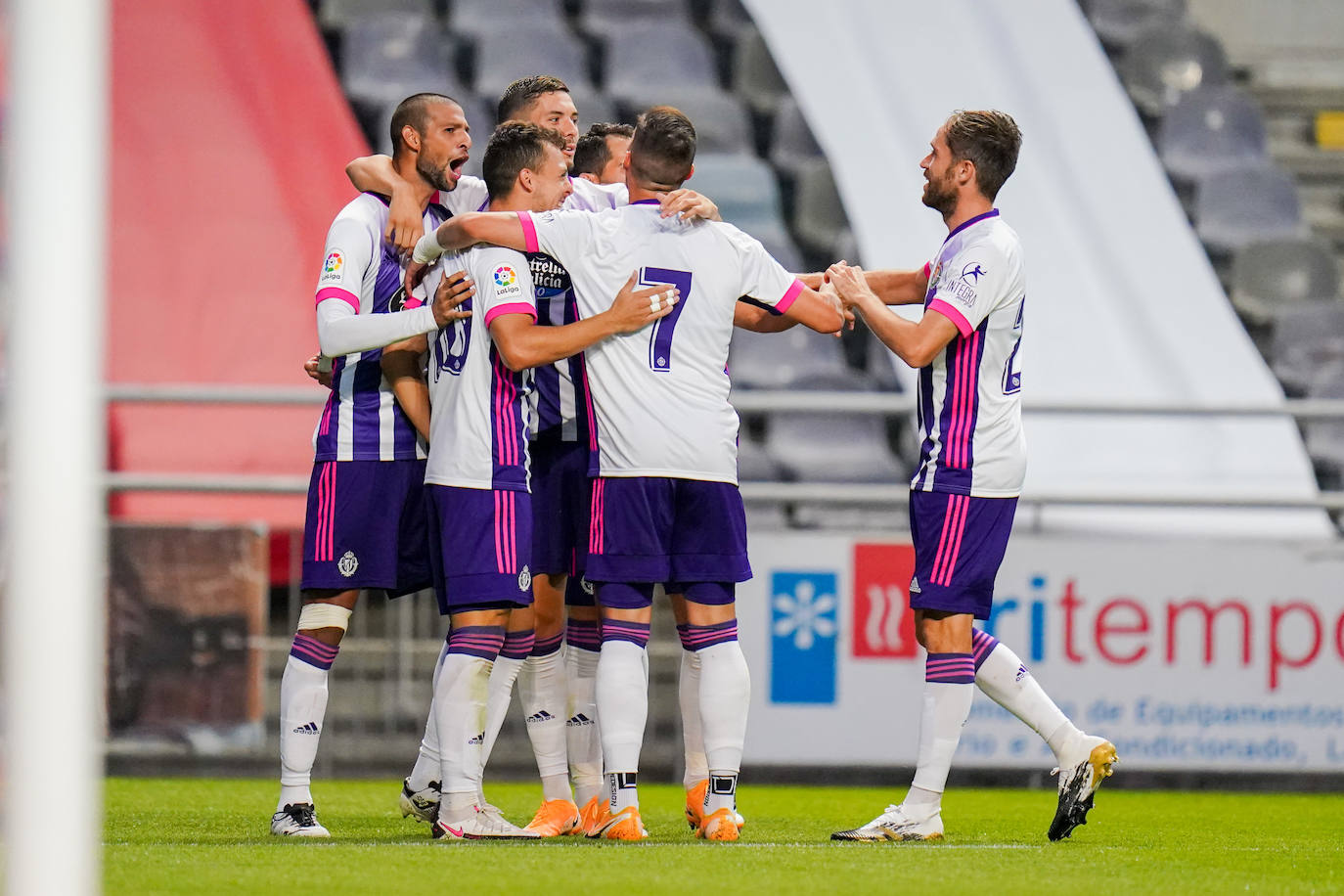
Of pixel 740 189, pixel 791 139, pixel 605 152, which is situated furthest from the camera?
pixel 791 139

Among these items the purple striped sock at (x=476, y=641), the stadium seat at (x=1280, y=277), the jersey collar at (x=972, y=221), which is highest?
the stadium seat at (x=1280, y=277)

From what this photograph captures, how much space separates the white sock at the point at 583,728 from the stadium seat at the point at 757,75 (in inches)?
321

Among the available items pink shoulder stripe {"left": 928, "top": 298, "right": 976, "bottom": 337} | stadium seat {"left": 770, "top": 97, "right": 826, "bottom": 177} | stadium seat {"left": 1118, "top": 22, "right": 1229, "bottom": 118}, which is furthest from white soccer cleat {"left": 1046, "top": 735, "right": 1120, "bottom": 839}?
stadium seat {"left": 1118, "top": 22, "right": 1229, "bottom": 118}

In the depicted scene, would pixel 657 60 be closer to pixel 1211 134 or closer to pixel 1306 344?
pixel 1211 134

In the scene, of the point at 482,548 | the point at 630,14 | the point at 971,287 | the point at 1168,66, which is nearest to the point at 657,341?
the point at 482,548

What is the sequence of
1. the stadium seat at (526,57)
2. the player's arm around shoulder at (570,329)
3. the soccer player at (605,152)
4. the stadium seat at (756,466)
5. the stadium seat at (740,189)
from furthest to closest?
the stadium seat at (526,57) < the stadium seat at (740,189) < the stadium seat at (756,466) < the soccer player at (605,152) < the player's arm around shoulder at (570,329)

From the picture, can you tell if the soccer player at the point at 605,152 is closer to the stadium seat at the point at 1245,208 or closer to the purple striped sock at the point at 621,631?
the purple striped sock at the point at 621,631

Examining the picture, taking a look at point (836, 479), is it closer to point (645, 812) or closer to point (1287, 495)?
point (1287, 495)

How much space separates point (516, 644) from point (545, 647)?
193 millimetres

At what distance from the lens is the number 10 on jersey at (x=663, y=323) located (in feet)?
15.4

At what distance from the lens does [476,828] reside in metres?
4.64

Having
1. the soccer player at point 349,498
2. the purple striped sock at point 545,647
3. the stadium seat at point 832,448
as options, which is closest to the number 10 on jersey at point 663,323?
the soccer player at point 349,498

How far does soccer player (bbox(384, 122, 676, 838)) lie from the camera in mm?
4594

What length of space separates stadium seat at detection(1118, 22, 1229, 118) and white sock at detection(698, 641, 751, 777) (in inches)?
370
